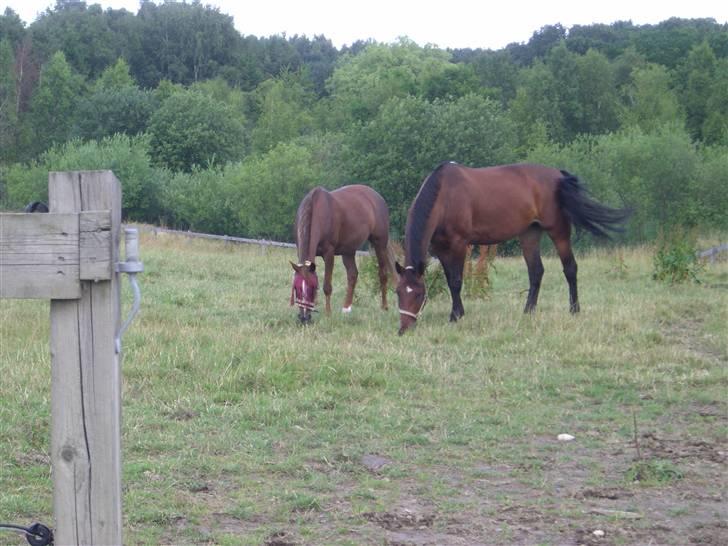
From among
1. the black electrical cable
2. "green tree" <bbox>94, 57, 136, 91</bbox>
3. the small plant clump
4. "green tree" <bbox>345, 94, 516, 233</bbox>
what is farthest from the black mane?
"green tree" <bbox>94, 57, 136, 91</bbox>

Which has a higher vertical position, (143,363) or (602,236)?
(602,236)

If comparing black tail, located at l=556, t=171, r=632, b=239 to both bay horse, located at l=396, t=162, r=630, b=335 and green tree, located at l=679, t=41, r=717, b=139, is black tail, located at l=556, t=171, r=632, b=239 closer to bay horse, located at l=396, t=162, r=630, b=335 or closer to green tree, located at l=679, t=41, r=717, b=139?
bay horse, located at l=396, t=162, r=630, b=335

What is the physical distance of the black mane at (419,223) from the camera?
1110cm

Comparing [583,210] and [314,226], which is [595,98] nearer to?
[583,210]

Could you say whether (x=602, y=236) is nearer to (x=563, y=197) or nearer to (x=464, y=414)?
(x=563, y=197)

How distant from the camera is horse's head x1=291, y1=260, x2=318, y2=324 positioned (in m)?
10.9

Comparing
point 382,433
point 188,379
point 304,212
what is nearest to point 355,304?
point 304,212

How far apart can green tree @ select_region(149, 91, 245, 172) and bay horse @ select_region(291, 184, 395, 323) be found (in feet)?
132

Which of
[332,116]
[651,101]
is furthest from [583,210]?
[332,116]

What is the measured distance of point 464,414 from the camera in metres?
6.71

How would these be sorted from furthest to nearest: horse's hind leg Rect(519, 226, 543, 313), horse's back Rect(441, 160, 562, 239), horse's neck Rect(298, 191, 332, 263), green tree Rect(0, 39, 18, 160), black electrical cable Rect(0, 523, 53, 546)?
green tree Rect(0, 39, 18, 160) < horse's hind leg Rect(519, 226, 543, 313) < horse's back Rect(441, 160, 562, 239) < horse's neck Rect(298, 191, 332, 263) < black electrical cable Rect(0, 523, 53, 546)

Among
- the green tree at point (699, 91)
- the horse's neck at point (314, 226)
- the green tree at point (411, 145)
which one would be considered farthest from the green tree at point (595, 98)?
the horse's neck at point (314, 226)

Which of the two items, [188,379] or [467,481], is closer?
[467,481]

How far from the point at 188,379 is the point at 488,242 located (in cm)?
577
